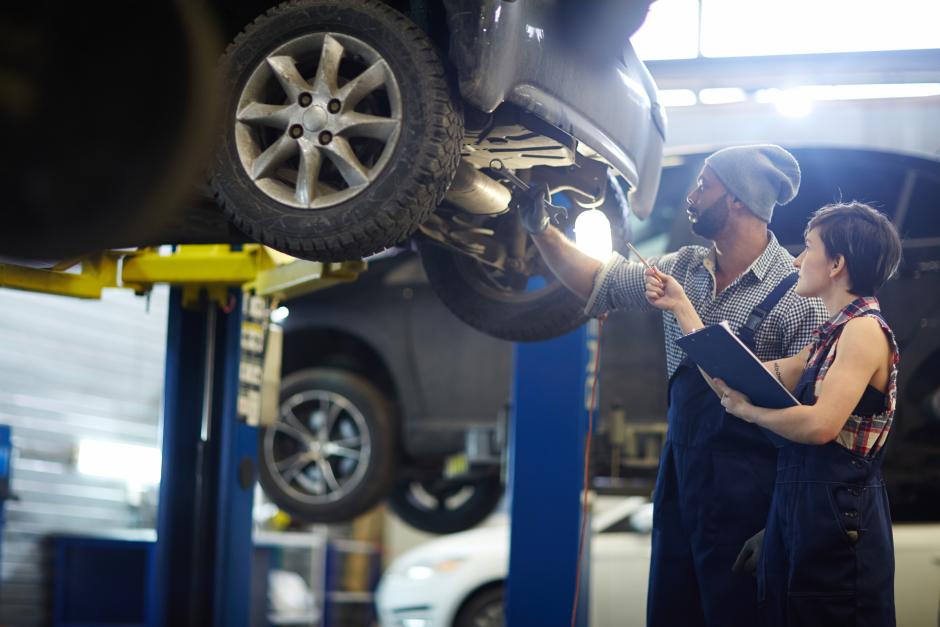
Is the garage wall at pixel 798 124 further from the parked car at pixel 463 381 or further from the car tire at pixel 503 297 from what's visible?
the car tire at pixel 503 297

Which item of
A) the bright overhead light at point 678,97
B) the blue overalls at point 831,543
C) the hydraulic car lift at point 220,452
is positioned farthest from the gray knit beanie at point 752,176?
the bright overhead light at point 678,97

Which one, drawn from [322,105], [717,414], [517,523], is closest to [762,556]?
[717,414]

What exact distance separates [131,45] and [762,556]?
1.82 meters

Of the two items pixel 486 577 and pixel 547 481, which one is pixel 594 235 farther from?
pixel 486 577

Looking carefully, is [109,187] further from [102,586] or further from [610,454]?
[102,586]

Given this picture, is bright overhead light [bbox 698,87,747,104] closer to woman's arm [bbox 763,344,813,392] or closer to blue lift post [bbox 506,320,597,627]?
blue lift post [bbox 506,320,597,627]

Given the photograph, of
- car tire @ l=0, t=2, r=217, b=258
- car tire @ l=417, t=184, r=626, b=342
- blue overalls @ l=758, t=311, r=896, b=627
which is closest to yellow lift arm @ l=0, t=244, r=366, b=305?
car tire @ l=417, t=184, r=626, b=342

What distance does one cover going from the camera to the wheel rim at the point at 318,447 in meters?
5.64

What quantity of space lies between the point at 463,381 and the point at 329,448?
2.49 feet

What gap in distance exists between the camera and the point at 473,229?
325 cm

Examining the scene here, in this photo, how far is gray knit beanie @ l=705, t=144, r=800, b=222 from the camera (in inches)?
102

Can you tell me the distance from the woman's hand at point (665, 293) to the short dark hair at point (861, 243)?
0.33 metres

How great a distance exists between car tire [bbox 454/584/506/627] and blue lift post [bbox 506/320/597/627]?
907mm

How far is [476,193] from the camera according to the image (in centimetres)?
288
